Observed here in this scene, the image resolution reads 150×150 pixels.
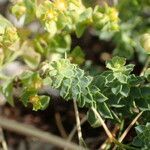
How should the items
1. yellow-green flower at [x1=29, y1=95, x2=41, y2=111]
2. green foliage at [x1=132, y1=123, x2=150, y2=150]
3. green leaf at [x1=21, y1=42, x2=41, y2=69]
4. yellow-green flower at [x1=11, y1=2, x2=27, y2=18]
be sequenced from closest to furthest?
green foliage at [x1=132, y1=123, x2=150, y2=150] → yellow-green flower at [x1=29, y1=95, x2=41, y2=111] → yellow-green flower at [x1=11, y1=2, x2=27, y2=18] → green leaf at [x1=21, y1=42, x2=41, y2=69]

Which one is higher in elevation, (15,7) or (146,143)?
(15,7)

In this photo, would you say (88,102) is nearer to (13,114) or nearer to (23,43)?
(23,43)

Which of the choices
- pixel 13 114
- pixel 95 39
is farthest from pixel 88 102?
pixel 95 39

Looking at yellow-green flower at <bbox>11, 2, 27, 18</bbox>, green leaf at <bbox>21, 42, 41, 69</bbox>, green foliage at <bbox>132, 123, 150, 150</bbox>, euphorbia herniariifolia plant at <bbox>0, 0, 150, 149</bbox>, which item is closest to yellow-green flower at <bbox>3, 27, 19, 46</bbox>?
euphorbia herniariifolia plant at <bbox>0, 0, 150, 149</bbox>

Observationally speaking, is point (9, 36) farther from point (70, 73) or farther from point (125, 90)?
point (125, 90)

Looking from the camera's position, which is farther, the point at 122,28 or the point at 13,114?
the point at 13,114

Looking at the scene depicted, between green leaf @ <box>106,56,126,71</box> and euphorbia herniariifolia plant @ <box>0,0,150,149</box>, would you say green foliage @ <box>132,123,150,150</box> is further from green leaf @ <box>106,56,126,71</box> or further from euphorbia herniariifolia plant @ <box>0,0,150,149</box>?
green leaf @ <box>106,56,126,71</box>

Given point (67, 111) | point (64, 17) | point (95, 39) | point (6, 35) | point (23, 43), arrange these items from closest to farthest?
point (6, 35) < point (64, 17) < point (23, 43) < point (67, 111) < point (95, 39)

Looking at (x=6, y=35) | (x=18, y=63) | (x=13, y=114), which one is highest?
(x=6, y=35)
